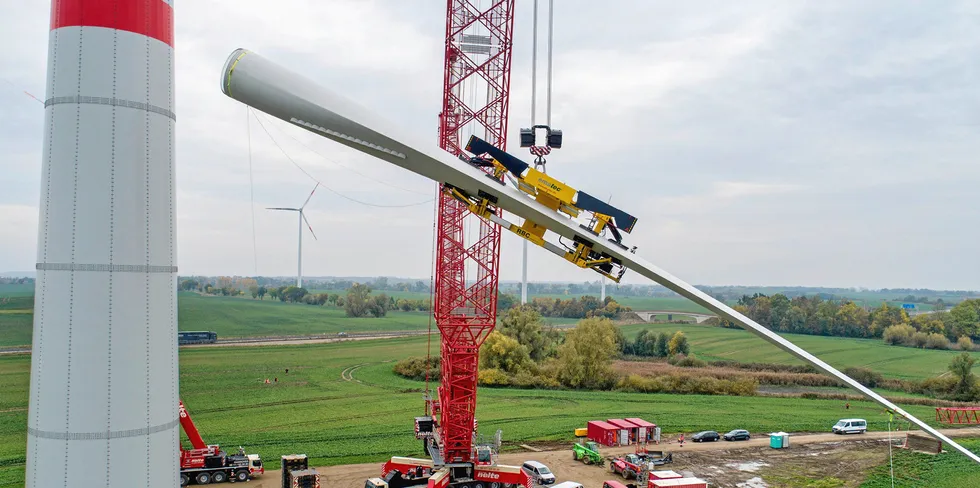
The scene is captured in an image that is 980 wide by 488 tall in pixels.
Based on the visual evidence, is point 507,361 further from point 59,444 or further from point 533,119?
point 59,444

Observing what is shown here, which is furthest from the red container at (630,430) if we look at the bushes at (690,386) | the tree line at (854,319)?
the tree line at (854,319)

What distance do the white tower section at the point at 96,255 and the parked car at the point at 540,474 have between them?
29681 millimetres

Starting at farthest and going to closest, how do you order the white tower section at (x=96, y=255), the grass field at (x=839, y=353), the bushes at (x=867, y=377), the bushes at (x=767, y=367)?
1. the bushes at (x=767, y=367)
2. the grass field at (x=839, y=353)
3. the bushes at (x=867, y=377)
4. the white tower section at (x=96, y=255)

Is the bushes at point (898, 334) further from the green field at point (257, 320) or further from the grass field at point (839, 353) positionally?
the green field at point (257, 320)

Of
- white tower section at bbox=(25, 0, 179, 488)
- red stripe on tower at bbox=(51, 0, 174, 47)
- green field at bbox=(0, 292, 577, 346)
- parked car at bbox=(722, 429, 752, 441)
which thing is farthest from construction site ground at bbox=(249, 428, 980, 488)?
green field at bbox=(0, 292, 577, 346)

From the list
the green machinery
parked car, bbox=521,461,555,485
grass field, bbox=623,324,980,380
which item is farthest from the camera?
grass field, bbox=623,324,980,380

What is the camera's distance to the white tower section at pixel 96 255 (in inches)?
374

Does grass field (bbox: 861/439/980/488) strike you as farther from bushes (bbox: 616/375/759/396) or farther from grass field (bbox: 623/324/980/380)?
grass field (bbox: 623/324/980/380)

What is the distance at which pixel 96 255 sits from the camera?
9.57 metres

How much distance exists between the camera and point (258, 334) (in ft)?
395

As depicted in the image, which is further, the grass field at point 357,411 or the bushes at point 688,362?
the bushes at point 688,362

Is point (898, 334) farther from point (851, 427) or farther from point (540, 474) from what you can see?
point (540, 474)

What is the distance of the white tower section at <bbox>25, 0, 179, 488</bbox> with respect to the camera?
9508mm

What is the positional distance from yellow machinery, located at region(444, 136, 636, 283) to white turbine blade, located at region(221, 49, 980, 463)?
518 mm
